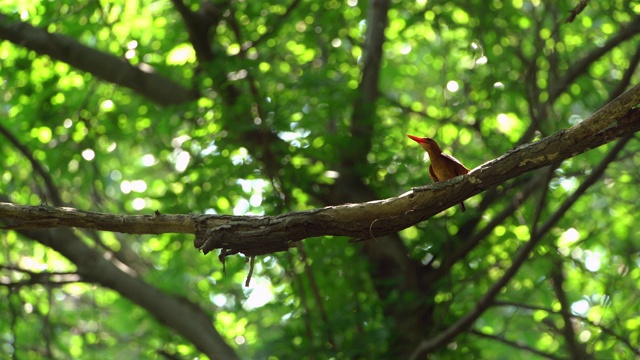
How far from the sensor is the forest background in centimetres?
619

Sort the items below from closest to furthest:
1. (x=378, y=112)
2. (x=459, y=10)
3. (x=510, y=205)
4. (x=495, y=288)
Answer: (x=495, y=288) < (x=510, y=205) < (x=378, y=112) < (x=459, y=10)

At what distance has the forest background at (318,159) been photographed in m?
6.19

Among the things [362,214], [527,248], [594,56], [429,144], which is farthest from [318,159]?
[362,214]

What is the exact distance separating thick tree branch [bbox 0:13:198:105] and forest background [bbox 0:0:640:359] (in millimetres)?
17

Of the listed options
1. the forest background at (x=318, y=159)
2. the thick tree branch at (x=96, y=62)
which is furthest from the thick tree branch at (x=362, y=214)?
the thick tree branch at (x=96, y=62)

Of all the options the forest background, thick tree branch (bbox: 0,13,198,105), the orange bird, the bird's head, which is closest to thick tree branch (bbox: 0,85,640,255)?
the orange bird

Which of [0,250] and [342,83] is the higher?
[0,250]

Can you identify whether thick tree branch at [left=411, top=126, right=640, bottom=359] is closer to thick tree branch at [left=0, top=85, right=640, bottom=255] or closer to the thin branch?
the thin branch

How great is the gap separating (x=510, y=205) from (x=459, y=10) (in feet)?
8.00

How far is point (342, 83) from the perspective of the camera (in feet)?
21.5

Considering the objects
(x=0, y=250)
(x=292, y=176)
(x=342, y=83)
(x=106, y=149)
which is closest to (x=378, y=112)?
(x=342, y=83)

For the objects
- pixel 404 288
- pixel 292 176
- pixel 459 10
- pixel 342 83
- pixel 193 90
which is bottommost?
pixel 404 288

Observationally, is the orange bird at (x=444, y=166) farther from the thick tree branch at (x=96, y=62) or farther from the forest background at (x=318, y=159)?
the thick tree branch at (x=96, y=62)

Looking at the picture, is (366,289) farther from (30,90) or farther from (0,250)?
(0,250)
